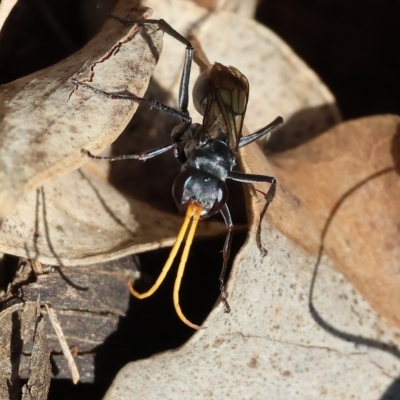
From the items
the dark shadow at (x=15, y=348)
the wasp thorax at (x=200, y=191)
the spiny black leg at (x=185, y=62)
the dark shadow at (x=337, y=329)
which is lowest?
the dark shadow at (x=337, y=329)

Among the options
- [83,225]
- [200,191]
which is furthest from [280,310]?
[83,225]

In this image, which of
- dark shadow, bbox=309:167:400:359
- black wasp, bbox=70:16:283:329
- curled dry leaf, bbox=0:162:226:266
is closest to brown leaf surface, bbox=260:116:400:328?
dark shadow, bbox=309:167:400:359

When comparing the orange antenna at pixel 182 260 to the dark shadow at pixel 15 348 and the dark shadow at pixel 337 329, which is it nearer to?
the dark shadow at pixel 15 348

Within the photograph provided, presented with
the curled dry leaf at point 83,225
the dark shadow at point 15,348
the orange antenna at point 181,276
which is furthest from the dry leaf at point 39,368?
the orange antenna at point 181,276

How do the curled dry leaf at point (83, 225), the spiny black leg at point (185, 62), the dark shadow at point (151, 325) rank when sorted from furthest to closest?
1. the spiny black leg at point (185, 62)
2. the dark shadow at point (151, 325)
3. the curled dry leaf at point (83, 225)

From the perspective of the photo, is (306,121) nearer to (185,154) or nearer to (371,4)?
(185,154)

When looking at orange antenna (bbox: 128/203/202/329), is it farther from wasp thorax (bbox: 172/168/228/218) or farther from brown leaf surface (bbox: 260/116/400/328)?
brown leaf surface (bbox: 260/116/400/328)
